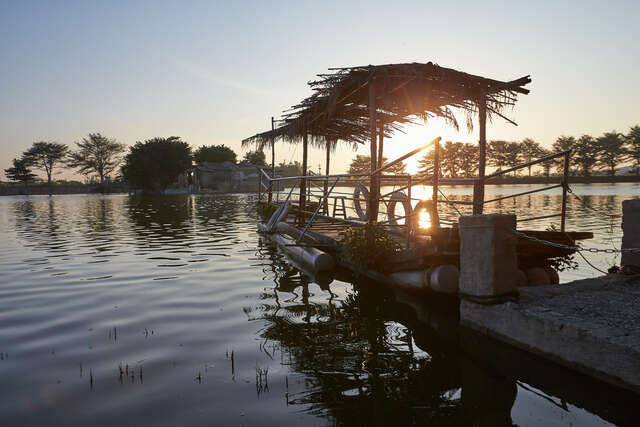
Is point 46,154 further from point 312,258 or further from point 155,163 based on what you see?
point 312,258

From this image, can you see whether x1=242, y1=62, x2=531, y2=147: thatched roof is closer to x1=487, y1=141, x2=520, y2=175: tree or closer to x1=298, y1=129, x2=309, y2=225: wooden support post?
x1=298, y1=129, x2=309, y2=225: wooden support post

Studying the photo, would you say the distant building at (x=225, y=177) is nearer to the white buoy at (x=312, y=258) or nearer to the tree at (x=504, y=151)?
the white buoy at (x=312, y=258)

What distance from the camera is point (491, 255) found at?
5.23 m

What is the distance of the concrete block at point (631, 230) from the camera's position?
6.58 metres

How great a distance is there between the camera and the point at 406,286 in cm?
741

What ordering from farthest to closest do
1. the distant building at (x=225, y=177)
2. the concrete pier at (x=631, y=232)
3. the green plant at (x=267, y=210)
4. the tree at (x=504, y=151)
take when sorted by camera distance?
the tree at (x=504, y=151) → the distant building at (x=225, y=177) → the green plant at (x=267, y=210) → the concrete pier at (x=631, y=232)

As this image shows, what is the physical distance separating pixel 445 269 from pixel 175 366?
425cm

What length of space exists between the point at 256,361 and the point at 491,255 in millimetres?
3162

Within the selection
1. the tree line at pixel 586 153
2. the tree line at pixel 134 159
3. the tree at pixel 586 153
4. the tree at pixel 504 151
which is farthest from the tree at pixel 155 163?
the tree at pixel 586 153

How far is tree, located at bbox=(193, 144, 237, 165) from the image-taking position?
88.6 m

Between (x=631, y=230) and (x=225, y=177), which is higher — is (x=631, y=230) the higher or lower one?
the lower one

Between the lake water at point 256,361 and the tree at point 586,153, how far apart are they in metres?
117

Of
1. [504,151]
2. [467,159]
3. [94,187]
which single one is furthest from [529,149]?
[94,187]

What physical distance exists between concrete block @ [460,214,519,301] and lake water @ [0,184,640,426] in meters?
0.71
